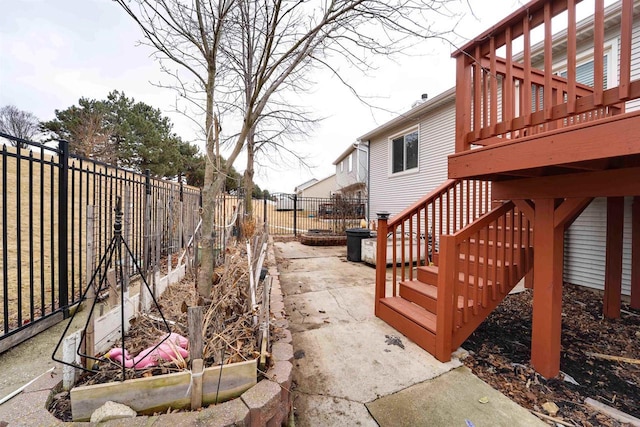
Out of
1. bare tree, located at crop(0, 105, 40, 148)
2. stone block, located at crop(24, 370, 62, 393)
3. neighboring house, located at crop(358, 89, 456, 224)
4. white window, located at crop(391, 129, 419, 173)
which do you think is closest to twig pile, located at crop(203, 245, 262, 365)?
stone block, located at crop(24, 370, 62, 393)

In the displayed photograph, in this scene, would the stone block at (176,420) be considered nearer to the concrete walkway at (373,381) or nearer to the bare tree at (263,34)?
the concrete walkway at (373,381)

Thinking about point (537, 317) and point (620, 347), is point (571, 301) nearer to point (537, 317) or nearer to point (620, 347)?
point (620, 347)

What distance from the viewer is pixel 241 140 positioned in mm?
2287

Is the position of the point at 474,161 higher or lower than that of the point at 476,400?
higher

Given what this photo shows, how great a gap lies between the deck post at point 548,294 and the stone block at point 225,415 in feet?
8.17

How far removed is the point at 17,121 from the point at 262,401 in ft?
94.3

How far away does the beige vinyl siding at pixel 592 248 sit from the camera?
390cm

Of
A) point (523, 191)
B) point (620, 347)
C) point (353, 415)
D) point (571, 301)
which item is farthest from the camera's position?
point (571, 301)

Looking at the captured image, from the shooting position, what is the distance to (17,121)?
18.3 meters

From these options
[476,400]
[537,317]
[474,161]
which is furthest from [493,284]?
[474,161]

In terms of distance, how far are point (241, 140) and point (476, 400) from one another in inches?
112

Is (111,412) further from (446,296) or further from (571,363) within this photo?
(571,363)

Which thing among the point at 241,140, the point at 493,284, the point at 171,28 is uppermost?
the point at 171,28

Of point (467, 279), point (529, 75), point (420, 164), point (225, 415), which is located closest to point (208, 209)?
point (225, 415)
